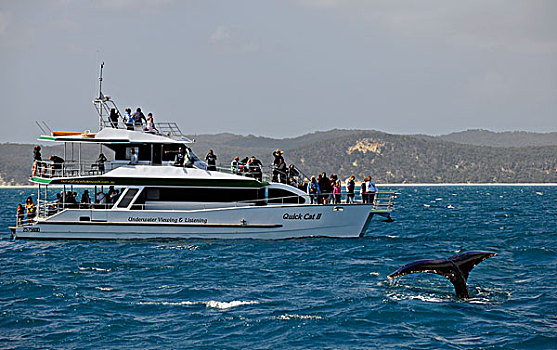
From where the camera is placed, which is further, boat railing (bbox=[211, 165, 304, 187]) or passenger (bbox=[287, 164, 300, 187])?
passenger (bbox=[287, 164, 300, 187])

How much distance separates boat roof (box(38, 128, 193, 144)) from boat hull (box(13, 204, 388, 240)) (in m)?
3.18

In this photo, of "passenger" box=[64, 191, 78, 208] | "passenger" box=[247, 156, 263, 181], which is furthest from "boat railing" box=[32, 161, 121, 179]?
"passenger" box=[247, 156, 263, 181]

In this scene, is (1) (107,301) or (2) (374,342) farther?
(1) (107,301)

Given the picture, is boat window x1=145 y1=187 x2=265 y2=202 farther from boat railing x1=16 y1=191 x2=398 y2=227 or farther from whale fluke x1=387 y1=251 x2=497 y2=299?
whale fluke x1=387 y1=251 x2=497 y2=299

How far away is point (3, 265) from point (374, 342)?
51.8 feet

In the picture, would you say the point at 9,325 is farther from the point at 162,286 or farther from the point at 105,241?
the point at 105,241

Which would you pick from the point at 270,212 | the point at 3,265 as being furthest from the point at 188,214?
the point at 3,265

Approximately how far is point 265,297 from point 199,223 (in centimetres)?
1128

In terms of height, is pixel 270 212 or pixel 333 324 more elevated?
pixel 270 212

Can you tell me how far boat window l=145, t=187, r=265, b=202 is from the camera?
1163 inches

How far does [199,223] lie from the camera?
28.8m

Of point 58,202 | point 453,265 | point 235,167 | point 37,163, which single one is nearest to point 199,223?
point 235,167

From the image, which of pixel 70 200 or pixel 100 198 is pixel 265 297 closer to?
pixel 100 198

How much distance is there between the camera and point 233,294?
1844 centimetres
